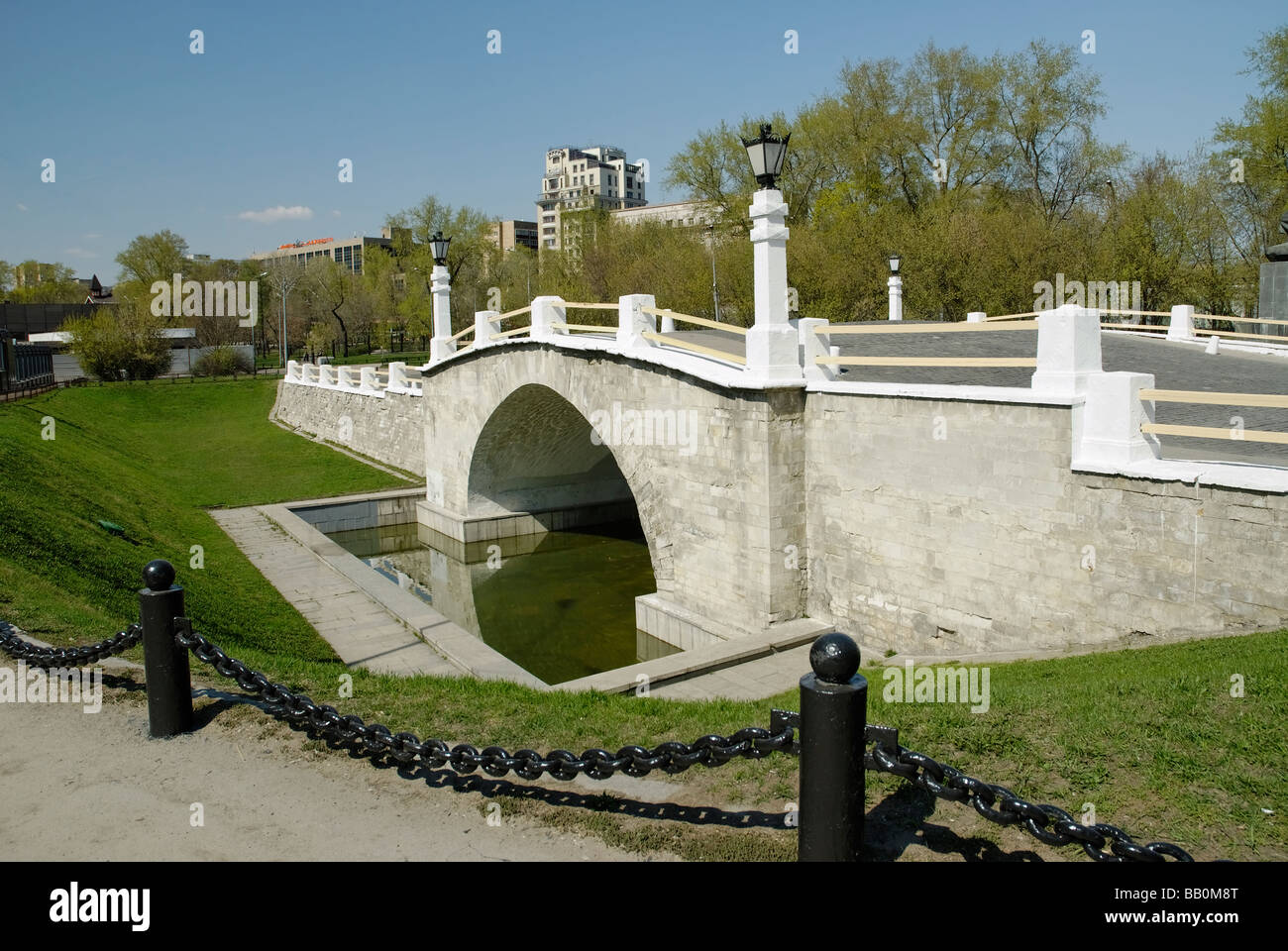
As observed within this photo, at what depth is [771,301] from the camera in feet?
35.6

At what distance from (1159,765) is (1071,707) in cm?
82

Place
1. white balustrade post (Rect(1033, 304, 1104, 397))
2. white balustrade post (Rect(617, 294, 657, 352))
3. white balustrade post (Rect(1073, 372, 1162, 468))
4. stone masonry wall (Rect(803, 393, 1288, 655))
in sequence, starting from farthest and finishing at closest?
1. white balustrade post (Rect(617, 294, 657, 352))
2. white balustrade post (Rect(1033, 304, 1104, 397))
3. white balustrade post (Rect(1073, 372, 1162, 468))
4. stone masonry wall (Rect(803, 393, 1288, 655))

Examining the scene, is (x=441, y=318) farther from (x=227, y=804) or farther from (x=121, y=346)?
(x=121, y=346)

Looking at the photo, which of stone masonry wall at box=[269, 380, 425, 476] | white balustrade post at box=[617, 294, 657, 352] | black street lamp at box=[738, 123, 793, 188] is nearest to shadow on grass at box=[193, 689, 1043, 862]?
black street lamp at box=[738, 123, 793, 188]

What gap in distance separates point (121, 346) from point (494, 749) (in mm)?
48235

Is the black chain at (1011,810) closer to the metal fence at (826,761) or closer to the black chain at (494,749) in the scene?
the metal fence at (826,761)

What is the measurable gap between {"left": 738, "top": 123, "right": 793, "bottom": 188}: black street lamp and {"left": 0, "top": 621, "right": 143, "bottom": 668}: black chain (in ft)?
23.9

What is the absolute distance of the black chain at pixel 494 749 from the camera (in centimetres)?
377

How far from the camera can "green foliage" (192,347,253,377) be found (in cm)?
5012

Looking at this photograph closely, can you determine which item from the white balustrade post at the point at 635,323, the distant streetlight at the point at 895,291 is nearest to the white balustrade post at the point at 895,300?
the distant streetlight at the point at 895,291

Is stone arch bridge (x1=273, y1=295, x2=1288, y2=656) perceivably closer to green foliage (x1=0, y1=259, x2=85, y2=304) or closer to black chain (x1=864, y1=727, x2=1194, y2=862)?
black chain (x1=864, y1=727, x2=1194, y2=862)
